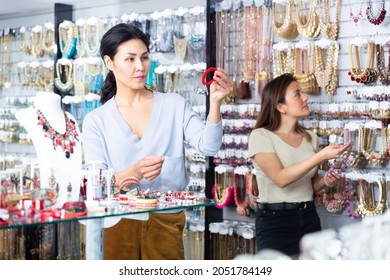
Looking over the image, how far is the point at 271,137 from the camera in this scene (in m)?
4.28

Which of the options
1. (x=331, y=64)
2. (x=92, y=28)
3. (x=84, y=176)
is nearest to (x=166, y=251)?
(x=84, y=176)

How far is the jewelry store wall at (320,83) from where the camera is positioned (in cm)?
488

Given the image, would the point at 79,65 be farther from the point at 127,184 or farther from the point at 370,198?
the point at 127,184

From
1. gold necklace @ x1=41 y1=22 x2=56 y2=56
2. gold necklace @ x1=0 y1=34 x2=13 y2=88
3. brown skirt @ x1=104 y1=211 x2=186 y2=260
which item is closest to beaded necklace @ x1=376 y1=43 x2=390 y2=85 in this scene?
brown skirt @ x1=104 y1=211 x2=186 y2=260

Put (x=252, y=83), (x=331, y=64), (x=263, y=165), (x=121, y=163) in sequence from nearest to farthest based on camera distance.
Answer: (x=121, y=163), (x=263, y=165), (x=331, y=64), (x=252, y=83)

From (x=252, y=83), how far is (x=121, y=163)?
1976 mm

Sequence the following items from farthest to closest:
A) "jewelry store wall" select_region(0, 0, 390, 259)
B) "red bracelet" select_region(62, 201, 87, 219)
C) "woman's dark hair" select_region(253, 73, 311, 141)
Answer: "jewelry store wall" select_region(0, 0, 390, 259) < "woman's dark hair" select_region(253, 73, 311, 141) < "red bracelet" select_region(62, 201, 87, 219)

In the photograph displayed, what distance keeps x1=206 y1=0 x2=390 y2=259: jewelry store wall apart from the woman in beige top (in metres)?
0.63

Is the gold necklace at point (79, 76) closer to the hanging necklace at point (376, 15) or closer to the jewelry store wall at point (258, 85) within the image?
the jewelry store wall at point (258, 85)

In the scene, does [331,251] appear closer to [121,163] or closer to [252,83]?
[121,163]

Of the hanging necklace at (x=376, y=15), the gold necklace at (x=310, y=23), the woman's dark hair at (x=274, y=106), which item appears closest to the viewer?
the woman's dark hair at (x=274, y=106)

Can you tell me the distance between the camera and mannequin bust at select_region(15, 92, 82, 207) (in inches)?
127

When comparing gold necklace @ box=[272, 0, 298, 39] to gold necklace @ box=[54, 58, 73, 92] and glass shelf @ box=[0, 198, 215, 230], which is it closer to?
gold necklace @ box=[54, 58, 73, 92]

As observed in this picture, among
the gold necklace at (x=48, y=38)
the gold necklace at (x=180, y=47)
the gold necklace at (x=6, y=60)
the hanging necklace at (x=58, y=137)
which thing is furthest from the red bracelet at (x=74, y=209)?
the gold necklace at (x=6, y=60)
